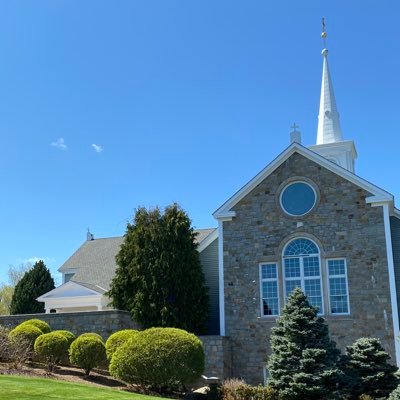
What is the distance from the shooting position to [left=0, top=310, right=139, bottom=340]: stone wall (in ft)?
73.7

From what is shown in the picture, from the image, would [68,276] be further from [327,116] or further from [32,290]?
[327,116]

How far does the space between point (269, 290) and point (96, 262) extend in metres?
14.1

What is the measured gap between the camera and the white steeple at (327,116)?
97.9 ft

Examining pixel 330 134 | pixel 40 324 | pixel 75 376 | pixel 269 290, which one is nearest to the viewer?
pixel 75 376

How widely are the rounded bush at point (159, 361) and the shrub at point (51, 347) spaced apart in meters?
2.60

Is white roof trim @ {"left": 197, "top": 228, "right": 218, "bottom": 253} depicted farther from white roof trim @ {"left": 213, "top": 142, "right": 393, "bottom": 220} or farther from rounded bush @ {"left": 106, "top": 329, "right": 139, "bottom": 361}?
rounded bush @ {"left": 106, "top": 329, "right": 139, "bottom": 361}

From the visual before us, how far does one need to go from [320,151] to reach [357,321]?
443 inches

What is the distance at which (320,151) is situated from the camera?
2945 centimetres

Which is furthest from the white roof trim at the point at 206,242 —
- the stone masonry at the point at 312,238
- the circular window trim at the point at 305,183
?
the circular window trim at the point at 305,183

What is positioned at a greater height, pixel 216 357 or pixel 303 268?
pixel 303 268

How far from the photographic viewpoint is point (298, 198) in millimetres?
23047

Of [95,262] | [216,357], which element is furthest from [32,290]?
[216,357]

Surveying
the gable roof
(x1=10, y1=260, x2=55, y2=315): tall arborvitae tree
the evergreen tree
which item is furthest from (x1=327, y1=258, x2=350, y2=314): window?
(x1=10, y1=260, x2=55, y2=315): tall arborvitae tree

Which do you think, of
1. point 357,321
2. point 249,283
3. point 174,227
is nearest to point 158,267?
point 174,227
